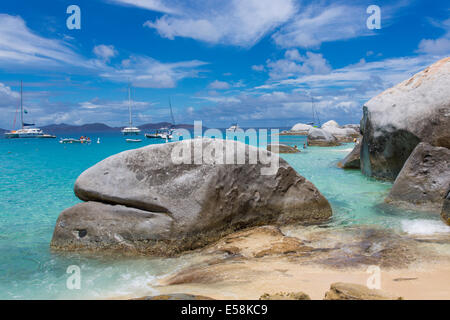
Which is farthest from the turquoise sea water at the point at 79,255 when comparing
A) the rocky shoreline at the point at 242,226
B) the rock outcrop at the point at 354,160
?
the rock outcrop at the point at 354,160

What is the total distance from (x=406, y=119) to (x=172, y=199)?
849cm

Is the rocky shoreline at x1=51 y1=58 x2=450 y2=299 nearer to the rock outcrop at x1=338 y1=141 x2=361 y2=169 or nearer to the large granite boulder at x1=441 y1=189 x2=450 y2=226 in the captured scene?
the large granite boulder at x1=441 y1=189 x2=450 y2=226

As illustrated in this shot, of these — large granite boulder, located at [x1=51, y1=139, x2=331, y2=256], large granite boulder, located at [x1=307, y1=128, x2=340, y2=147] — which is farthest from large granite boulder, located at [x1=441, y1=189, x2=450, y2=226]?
large granite boulder, located at [x1=307, y1=128, x2=340, y2=147]

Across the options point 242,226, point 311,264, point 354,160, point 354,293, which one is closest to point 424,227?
point 311,264

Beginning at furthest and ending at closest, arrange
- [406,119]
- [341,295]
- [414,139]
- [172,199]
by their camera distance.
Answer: [406,119] < [414,139] < [172,199] < [341,295]

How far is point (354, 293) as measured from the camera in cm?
320

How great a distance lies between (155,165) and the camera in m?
6.93

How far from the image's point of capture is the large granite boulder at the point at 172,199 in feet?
21.0

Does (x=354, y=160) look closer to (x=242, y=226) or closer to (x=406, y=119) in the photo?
(x=406, y=119)

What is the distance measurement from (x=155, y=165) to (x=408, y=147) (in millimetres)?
8533

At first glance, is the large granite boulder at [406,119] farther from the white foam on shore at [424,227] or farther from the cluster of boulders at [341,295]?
the cluster of boulders at [341,295]

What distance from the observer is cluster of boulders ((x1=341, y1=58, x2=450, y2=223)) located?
8820mm

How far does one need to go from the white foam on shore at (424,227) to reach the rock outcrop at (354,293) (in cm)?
384
